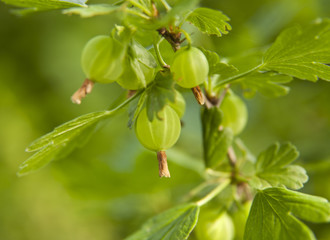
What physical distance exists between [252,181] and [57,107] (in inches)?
74.0

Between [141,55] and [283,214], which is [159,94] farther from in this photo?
[283,214]

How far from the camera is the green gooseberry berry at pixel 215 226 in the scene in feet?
3.09

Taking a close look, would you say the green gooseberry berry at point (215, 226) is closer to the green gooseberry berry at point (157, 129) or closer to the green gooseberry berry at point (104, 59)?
the green gooseberry berry at point (157, 129)

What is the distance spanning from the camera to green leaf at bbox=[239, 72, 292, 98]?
85cm

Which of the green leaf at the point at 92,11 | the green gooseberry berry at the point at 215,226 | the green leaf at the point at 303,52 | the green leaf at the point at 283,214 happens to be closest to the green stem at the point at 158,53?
the green leaf at the point at 92,11

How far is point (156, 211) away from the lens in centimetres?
159

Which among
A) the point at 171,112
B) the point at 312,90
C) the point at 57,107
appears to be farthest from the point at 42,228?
the point at 171,112

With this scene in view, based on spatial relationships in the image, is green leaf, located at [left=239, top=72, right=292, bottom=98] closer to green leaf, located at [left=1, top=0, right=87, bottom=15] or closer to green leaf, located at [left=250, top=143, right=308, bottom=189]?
green leaf, located at [left=250, top=143, right=308, bottom=189]

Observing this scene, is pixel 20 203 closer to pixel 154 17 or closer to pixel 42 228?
pixel 42 228

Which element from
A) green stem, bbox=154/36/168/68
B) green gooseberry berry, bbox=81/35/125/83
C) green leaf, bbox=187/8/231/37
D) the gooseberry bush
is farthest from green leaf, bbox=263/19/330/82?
green gooseberry berry, bbox=81/35/125/83

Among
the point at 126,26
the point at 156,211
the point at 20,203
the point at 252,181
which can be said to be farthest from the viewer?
the point at 20,203

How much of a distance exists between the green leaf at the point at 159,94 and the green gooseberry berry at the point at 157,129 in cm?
3

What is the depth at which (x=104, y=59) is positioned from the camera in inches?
23.8

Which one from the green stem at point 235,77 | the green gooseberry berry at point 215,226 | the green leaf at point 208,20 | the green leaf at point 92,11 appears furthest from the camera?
the green gooseberry berry at point 215,226
